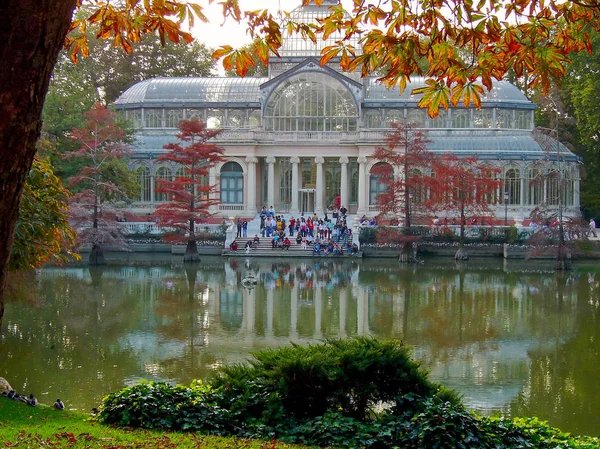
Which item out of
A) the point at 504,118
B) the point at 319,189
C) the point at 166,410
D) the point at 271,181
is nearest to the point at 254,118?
the point at 271,181

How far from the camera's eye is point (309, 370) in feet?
28.2

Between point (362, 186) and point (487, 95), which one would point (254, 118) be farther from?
point (487, 95)

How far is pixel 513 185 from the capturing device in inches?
1923

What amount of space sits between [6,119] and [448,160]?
38598 millimetres

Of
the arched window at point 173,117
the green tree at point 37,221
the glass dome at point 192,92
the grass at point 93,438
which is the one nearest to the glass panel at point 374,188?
the glass dome at point 192,92

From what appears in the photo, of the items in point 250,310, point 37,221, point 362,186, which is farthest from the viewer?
point 362,186

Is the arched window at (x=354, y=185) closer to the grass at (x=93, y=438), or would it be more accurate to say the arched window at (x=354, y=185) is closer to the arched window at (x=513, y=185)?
the arched window at (x=513, y=185)

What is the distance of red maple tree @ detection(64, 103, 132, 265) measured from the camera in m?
34.9

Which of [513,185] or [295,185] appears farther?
[295,185]

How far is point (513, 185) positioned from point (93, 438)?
44.6m

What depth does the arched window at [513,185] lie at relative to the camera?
4856cm

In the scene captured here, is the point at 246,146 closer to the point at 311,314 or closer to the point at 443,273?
the point at 443,273

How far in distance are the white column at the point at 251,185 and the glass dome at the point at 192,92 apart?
4995 millimetres

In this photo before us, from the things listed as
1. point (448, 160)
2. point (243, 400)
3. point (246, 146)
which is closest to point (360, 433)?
point (243, 400)
